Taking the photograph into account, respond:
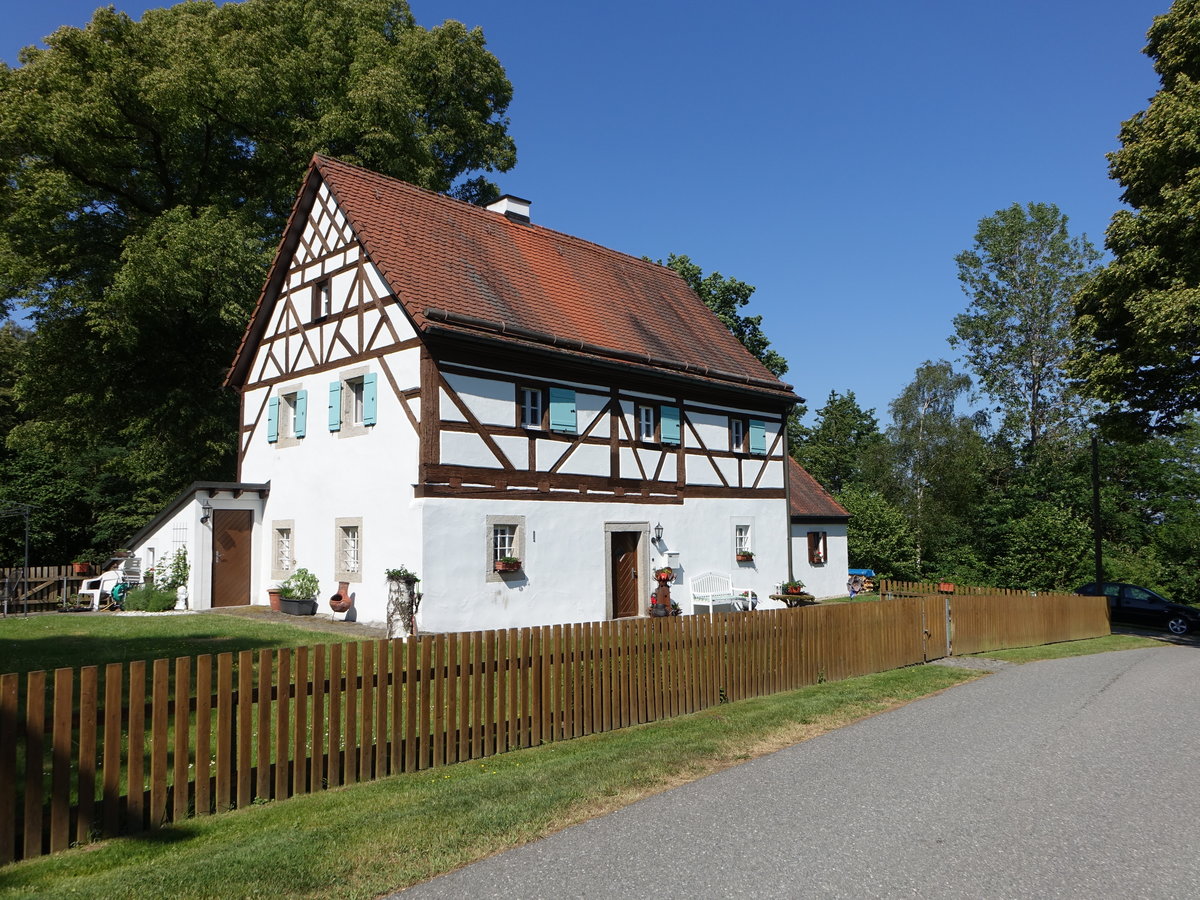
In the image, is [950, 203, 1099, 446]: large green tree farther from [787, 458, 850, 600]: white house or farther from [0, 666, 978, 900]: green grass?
[0, 666, 978, 900]: green grass

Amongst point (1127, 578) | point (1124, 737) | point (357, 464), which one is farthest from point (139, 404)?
point (1127, 578)

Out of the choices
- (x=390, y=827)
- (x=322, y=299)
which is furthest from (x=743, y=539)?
(x=390, y=827)

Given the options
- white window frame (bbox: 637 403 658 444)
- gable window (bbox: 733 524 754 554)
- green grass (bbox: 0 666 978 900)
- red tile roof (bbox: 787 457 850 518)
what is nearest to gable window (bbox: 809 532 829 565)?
red tile roof (bbox: 787 457 850 518)

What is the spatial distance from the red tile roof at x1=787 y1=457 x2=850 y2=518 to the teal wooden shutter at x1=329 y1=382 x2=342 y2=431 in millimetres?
12579

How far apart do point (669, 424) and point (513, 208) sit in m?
7.52

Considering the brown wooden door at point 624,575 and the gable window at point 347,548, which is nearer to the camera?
the gable window at point 347,548

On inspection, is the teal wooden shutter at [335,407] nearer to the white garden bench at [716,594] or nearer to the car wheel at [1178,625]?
the white garden bench at [716,594]

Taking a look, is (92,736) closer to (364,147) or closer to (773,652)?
(773,652)

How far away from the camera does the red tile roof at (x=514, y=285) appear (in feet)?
56.0

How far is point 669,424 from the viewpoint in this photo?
68.0ft

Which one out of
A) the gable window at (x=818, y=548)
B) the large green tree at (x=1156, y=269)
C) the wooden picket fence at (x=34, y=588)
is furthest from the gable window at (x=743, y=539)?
the wooden picket fence at (x=34, y=588)

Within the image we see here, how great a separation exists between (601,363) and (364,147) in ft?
36.4

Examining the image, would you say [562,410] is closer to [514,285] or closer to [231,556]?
[514,285]

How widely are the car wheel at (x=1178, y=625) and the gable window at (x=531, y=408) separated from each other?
796 inches
